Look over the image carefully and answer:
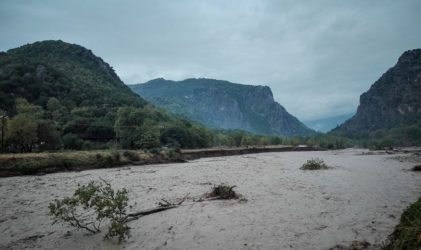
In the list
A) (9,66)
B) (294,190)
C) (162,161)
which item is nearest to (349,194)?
(294,190)

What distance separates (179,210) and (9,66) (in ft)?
445

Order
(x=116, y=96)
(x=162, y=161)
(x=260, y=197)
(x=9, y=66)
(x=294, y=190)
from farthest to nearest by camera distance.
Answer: (x=116, y=96) → (x=9, y=66) → (x=162, y=161) → (x=294, y=190) → (x=260, y=197)

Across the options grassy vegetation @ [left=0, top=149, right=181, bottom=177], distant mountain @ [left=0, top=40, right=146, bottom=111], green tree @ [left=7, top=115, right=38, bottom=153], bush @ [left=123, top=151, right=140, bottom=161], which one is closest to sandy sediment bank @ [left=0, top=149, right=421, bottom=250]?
grassy vegetation @ [left=0, top=149, right=181, bottom=177]

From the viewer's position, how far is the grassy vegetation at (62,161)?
3753 cm

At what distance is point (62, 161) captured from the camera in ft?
143

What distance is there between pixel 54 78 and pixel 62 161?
339 feet

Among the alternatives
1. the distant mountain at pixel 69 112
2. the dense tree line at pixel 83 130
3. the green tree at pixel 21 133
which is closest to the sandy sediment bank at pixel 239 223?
the green tree at pixel 21 133

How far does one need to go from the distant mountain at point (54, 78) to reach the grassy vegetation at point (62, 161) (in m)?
74.4

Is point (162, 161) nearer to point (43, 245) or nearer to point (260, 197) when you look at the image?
point (260, 197)

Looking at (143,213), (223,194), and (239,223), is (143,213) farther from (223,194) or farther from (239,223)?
(223,194)

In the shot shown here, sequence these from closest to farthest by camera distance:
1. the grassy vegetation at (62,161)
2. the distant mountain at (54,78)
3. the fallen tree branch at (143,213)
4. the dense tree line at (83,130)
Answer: the fallen tree branch at (143,213)
the grassy vegetation at (62,161)
the dense tree line at (83,130)
the distant mountain at (54,78)

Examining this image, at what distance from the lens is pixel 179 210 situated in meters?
14.4

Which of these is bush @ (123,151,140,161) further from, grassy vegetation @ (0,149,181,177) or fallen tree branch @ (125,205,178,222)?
fallen tree branch @ (125,205,178,222)

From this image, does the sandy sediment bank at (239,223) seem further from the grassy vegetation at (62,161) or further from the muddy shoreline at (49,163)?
the grassy vegetation at (62,161)
